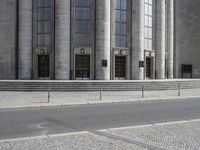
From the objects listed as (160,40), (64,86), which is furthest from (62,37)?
(160,40)

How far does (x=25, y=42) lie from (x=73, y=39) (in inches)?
198

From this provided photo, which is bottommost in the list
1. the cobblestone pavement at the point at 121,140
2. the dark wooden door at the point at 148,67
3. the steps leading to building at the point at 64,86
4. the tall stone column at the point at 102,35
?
the cobblestone pavement at the point at 121,140

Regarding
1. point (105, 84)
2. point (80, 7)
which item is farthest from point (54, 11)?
point (105, 84)

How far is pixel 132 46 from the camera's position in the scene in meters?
40.4

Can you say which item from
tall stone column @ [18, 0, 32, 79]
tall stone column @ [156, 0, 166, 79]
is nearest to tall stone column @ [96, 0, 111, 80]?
tall stone column @ [18, 0, 32, 79]

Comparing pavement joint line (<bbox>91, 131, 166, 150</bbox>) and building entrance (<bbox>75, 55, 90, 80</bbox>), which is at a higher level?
building entrance (<bbox>75, 55, 90, 80</bbox>)

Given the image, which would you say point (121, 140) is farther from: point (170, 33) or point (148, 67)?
point (170, 33)

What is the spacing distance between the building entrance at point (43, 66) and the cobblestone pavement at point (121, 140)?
28.4 meters

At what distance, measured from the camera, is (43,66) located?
3912 cm

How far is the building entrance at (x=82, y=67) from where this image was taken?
1527 inches

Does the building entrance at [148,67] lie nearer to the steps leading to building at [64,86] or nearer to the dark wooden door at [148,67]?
the dark wooden door at [148,67]

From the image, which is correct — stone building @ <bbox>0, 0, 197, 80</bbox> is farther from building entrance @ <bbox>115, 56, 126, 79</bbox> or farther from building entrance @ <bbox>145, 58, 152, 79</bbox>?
building entrance @ <bbox>145, 58, 152, 79</bbox>

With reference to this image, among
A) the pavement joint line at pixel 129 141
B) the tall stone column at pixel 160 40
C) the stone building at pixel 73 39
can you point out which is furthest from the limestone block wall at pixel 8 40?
the pavement joint line at pixel 129 141

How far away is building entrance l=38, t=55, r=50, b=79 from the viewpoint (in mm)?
38875
